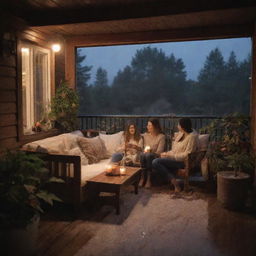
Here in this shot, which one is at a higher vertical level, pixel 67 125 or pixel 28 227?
pixel 67 125

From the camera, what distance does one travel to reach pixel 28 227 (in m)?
2.67

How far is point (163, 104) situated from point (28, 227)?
15.6 meters

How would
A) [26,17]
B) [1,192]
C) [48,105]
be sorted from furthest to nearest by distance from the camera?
[48,105] → [26,17] → [1,192]

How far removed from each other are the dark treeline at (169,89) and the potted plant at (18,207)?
14025 millimetres

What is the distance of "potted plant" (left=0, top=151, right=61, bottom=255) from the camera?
8.65 ft

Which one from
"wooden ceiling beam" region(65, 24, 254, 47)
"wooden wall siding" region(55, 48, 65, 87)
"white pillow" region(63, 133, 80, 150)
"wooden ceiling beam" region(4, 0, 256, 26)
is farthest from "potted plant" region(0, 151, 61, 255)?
"wooden ceiling beam" region(65, 24, 254, 47)

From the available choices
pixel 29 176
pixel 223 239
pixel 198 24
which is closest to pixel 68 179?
pixel 29 176

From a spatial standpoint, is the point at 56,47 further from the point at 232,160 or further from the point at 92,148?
the point at 232,160

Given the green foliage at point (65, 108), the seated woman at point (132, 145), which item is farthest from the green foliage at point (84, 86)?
the seated woman at point (132, 145)

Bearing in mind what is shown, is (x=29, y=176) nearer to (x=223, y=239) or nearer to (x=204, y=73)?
(x=223, y=239)

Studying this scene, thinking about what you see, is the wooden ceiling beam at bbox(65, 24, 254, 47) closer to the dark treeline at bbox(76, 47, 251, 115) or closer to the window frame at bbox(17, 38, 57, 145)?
the window frame at bbox(17, 38, 57, 145)

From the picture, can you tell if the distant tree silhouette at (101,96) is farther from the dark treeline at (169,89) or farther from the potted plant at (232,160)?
the potted plant at (232,160)

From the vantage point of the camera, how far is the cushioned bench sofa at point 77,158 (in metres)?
3.70

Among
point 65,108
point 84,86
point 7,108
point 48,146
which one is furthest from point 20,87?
point 84,86
